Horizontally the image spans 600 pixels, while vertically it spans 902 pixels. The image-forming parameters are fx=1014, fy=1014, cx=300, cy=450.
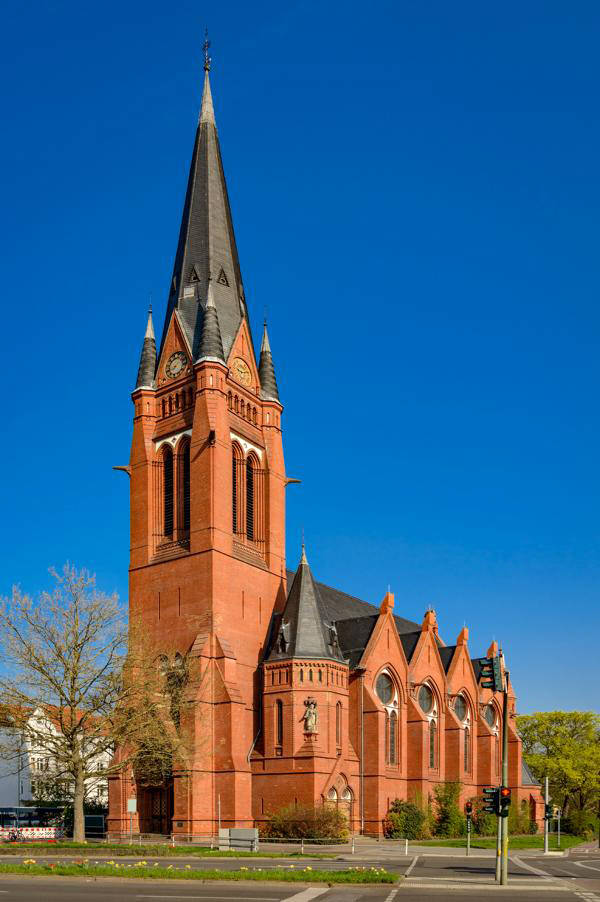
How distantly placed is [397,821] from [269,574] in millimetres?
15861

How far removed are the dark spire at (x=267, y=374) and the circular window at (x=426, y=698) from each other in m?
22.3

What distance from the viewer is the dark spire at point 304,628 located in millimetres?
56375

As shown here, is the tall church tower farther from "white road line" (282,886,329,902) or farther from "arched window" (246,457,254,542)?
"white road line" (282,886,329,902)

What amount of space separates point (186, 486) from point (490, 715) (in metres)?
36.6

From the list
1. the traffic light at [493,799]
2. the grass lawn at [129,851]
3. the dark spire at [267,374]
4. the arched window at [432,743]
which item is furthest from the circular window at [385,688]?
the traffic light at [493,799]

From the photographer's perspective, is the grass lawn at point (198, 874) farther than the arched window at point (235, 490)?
No

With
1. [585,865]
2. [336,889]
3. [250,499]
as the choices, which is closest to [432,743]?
[250,499]

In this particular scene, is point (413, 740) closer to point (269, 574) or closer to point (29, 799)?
point (269, 574)

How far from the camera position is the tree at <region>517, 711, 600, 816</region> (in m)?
97.5

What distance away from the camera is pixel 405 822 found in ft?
190

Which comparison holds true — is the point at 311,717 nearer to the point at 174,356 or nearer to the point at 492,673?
the point at 174,356

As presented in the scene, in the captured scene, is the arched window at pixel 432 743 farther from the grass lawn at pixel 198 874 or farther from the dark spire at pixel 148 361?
the grass lawn at pixel 198 874

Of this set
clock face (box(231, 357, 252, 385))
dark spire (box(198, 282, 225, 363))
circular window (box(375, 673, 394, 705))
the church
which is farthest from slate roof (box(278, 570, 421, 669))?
dark spire (box(198, 282, 225, 363))

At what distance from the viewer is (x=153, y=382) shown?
6366 centimetres
